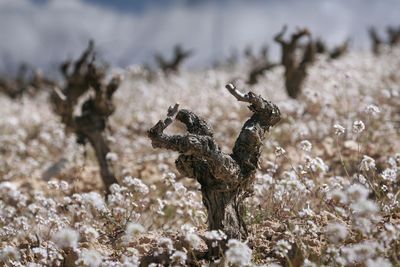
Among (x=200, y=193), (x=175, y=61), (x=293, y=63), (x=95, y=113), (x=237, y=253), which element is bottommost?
(x=237, y=253)

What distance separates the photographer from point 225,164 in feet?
17.2

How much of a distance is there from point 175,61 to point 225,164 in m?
27.2

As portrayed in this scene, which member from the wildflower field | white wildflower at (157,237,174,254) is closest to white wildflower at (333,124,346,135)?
the wildflower field

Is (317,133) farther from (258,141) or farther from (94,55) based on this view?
(258,141)

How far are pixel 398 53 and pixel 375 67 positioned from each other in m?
3.70

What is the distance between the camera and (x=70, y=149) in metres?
13.2

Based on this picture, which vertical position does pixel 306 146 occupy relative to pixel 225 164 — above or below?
above

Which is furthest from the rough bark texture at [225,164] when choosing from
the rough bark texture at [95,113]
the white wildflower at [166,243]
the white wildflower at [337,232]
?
the rough bark texture at [95,113]

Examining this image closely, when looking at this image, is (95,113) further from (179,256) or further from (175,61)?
(175,61)

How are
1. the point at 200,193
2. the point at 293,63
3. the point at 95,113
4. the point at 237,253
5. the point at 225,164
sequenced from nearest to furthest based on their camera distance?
the point at 237,253 → the point at 225,164 → the point at 200,193 → the point at 95,113 → the point at 293,63

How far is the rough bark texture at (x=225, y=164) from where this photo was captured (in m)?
5.21

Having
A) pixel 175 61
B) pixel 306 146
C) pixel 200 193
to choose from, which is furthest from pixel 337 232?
pixel 175 61

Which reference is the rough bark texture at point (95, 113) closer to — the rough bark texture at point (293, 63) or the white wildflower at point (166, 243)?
the white wildflower at point (166, 243)

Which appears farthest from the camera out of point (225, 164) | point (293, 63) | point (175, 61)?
point (175, 61)
